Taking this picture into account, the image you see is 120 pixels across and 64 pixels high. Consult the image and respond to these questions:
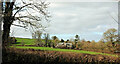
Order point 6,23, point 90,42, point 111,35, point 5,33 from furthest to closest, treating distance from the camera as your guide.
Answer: point 90,42 < point 111,35 < point 6,23 < point 5,33

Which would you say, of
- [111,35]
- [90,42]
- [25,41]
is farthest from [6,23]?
[111,35]

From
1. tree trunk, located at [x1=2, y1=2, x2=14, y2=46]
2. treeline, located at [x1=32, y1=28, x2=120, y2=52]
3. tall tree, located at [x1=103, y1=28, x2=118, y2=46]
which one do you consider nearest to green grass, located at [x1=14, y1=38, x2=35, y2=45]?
treeline, located at [x1=32, y1=28, x2=120, y2=52]

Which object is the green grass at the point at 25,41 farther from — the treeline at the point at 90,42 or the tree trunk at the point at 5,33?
the tree trunk at the point at 5,33

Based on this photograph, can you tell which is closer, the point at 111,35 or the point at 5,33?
the point at 5,33

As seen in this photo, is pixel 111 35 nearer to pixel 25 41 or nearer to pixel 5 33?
pixel 25 41

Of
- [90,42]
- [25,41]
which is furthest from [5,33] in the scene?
[90,42]

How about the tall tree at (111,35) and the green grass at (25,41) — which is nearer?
the tall tree at (111,35)

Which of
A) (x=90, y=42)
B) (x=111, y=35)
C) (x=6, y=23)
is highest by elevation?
(x=6, y=23)

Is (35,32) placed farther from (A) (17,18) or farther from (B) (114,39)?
(B) (114,39)

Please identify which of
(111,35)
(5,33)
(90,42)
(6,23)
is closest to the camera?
(5,33)

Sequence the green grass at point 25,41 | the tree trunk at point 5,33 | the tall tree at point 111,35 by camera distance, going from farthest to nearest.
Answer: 1. the green grass at point 25,41
2. the tall tree at point 111,35
3. the tree trunk at point 5,33

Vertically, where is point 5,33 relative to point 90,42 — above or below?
above

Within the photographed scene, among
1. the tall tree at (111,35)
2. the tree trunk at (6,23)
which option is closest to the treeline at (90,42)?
the tall tree at (111,35)

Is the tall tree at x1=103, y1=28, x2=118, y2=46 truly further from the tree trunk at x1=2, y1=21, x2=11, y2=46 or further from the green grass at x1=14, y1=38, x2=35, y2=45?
the tree trunk at x1=2, y1=21, x2=11, y2=46
